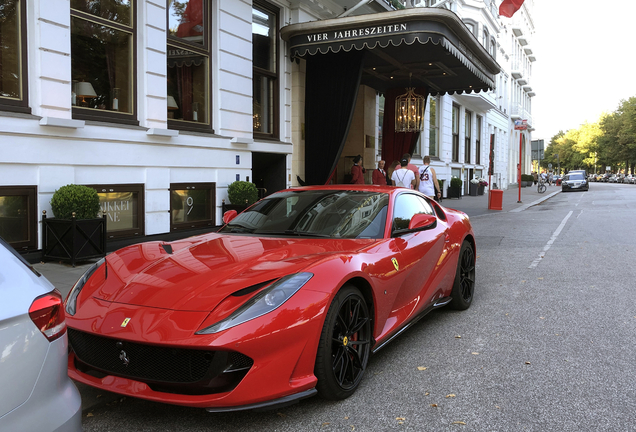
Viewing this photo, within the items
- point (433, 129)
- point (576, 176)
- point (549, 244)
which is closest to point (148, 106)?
point (549, 244)

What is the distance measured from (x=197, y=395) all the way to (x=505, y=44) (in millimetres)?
47591

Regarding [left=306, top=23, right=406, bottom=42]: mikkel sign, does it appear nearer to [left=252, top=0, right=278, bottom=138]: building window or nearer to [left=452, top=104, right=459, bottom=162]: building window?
[left=252, top=0, right=278, bottom=138]: building window

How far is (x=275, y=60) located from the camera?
13.3 meters

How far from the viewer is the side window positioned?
4.55 m

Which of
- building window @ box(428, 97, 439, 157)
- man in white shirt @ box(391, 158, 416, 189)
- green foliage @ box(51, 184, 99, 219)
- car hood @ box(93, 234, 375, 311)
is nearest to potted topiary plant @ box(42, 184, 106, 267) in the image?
green foliage @ box(51, 184, 99, 219)

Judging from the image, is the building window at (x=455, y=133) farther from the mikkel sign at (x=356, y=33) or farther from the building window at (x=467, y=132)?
the mikkel sign at (x=356, y=33)

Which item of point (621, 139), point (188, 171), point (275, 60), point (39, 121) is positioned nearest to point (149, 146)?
point (188, 171)

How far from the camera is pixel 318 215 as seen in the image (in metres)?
4.54

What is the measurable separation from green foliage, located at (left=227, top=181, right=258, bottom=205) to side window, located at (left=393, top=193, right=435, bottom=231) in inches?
248

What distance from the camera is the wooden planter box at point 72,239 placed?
736 centimetres

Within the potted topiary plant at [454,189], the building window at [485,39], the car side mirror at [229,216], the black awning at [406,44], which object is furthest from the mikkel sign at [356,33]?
the building window at [485,39]

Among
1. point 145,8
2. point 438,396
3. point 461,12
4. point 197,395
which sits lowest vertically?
point 438,396

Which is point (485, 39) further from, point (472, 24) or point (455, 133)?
point (455, 133)

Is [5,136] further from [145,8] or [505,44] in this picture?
[505,44]
